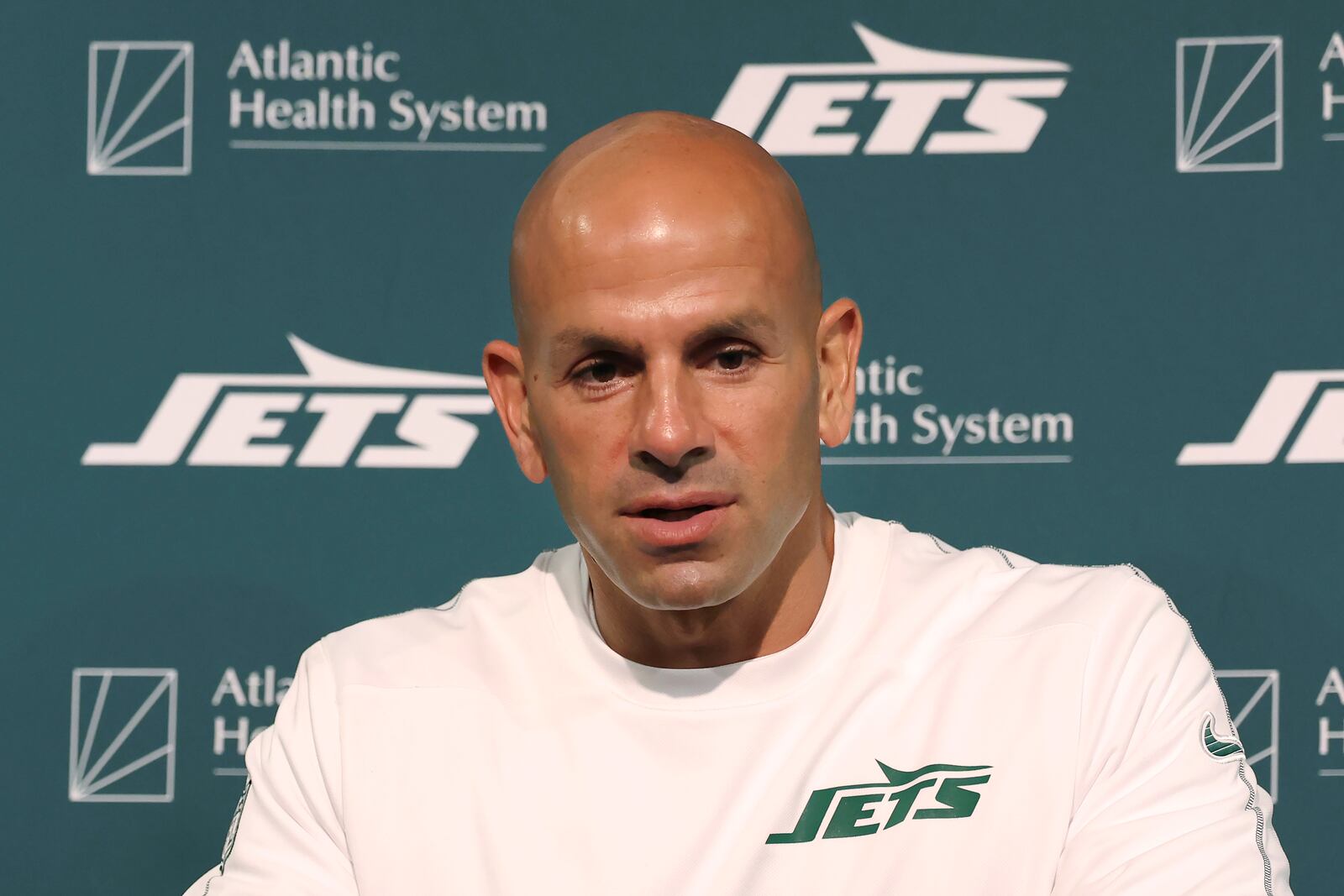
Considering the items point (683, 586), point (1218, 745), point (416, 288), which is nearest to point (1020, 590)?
point (1218, 745)

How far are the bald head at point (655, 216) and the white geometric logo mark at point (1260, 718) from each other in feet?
3.52

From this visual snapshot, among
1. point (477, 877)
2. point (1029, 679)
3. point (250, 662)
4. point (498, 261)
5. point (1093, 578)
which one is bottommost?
point (477, 877)

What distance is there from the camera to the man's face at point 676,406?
1432 millimetres

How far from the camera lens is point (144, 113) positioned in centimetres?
228

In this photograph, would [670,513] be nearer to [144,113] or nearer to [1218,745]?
[1218,745]

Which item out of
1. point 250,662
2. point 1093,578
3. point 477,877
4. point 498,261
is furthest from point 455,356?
point 1093,578

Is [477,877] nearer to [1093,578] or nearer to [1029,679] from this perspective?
[1029,679]

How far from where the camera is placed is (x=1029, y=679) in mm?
1546

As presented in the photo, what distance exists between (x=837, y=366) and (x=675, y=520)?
0.33 meters

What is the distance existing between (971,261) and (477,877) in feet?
4.06

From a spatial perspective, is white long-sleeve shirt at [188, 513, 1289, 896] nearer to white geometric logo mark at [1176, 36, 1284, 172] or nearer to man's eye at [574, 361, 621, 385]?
man's eye at [574, 361, 621, 385]

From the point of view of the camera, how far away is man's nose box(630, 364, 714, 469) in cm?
139

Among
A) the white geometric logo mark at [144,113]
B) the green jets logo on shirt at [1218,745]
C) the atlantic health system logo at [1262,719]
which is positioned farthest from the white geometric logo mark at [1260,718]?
the white geometric logo mark at [144,113]

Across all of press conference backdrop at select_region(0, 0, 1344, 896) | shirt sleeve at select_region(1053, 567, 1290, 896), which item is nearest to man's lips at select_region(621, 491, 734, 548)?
shirt sleeve at select_region(1053, 567, 1290, 896)
